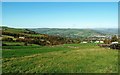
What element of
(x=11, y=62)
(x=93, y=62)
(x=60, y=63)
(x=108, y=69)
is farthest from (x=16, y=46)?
(x=108, y=69)

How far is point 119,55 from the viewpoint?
39.0 feet

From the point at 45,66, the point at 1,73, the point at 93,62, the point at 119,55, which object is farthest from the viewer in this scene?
the point at 119,55

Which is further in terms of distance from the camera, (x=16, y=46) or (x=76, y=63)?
(x=16, y=46)

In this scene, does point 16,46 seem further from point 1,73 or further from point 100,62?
point 100,62

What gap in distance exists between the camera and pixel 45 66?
9.62 metres

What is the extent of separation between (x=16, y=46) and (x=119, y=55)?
8.13 meters

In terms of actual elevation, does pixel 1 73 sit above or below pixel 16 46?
below

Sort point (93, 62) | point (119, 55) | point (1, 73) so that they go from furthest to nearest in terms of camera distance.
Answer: point (119, 55)
point (93, 62)
point (1, 73)

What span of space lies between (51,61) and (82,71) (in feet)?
7.85

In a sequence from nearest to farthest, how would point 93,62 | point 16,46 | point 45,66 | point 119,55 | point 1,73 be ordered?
1. point 1,73
2. point 45,66
3. point 93,62
4. point 119,55
5. point 16,46

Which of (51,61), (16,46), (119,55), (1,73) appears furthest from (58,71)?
(16,46)

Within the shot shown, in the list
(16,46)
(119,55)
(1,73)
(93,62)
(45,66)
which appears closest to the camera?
(1,73)

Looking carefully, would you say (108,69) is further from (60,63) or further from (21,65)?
(21,65)

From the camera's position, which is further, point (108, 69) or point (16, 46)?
point (16, 46)
